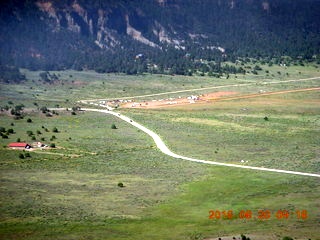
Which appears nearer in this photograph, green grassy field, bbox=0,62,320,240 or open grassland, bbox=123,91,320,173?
green grassy field, bbox=0,62,320,240

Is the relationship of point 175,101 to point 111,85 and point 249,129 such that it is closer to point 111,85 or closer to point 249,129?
point 111,85

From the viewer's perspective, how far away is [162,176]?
6900 cm

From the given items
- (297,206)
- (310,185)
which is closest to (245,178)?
(310,185)

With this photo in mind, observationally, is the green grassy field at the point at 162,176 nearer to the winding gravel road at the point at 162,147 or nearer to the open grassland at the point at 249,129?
the open grassland at the point at 249,129

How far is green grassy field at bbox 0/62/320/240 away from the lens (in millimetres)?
51031

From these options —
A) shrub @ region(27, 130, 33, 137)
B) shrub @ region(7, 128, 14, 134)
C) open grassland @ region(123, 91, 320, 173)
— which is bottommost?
shrub @ region(7, 128, 14, 134)
